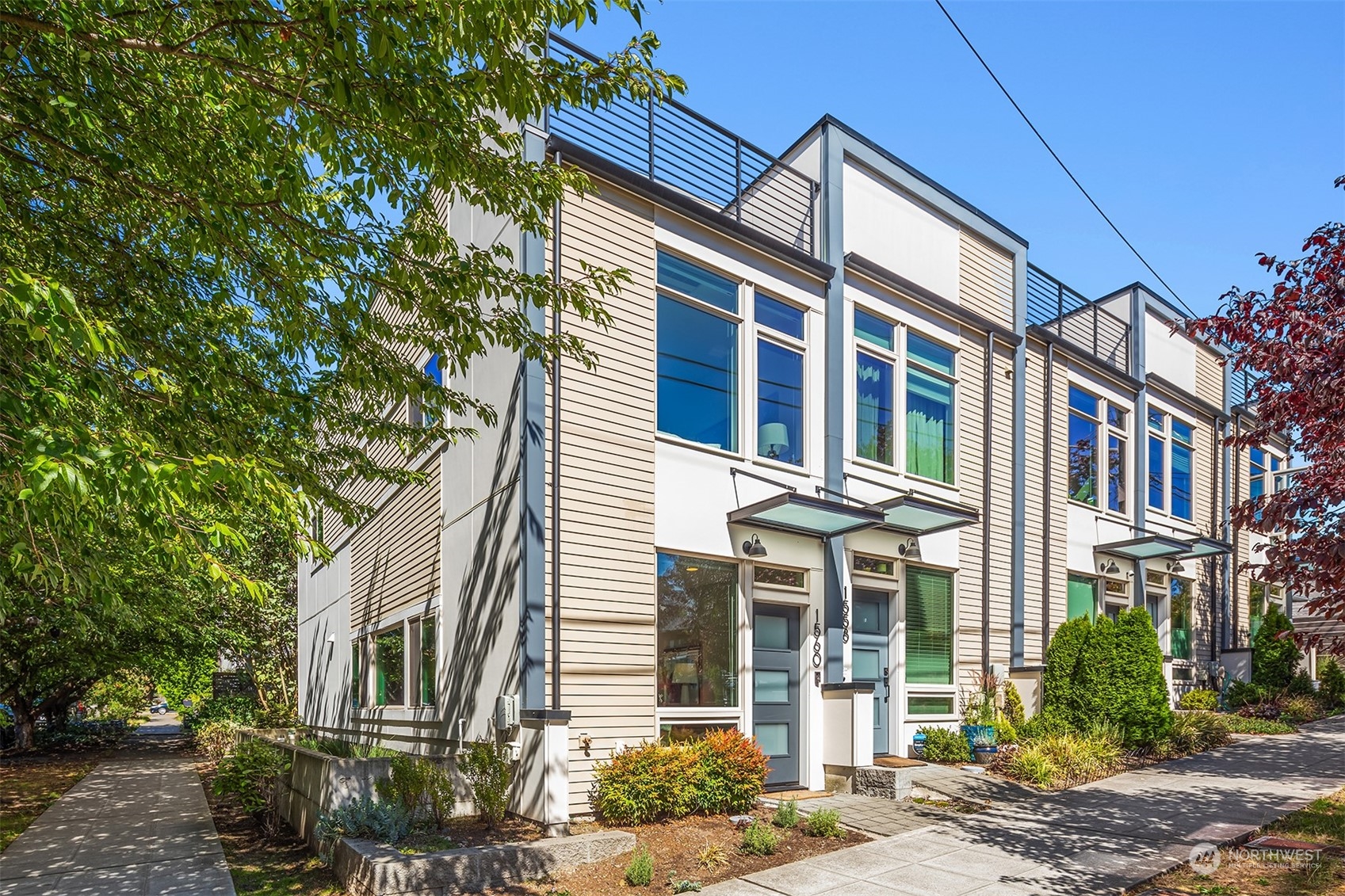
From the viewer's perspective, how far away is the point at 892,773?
1019cm

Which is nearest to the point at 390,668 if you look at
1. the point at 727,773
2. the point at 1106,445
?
the point at 727,773

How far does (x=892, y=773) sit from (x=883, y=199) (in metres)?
7.68

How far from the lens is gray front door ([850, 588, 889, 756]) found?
12.0 m

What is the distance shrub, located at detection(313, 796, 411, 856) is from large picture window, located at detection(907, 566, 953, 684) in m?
7.27

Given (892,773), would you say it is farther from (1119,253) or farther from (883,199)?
(1119,253)

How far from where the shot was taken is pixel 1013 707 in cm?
1335

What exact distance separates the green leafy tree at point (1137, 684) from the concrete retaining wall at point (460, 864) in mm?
7894

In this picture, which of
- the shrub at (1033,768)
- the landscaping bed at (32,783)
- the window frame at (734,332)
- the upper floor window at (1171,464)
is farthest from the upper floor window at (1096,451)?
the landscaping bed at (32,783)

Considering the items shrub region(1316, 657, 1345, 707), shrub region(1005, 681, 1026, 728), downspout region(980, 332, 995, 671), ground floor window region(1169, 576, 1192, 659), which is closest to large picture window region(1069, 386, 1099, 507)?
downspout region(980, 332, 995, 671)

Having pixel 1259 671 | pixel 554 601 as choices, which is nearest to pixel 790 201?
pixel 554 601

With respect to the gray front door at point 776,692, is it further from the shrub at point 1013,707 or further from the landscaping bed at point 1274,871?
the landscaping bed at point 1274,871

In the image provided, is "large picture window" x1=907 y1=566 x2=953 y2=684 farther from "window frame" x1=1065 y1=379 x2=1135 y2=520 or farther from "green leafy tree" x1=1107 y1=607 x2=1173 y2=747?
"window frame" x1=1065 y1=379 x2=1135 y2=520

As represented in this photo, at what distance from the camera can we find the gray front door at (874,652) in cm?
1197

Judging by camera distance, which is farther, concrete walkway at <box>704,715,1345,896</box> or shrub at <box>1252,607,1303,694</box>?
shrub at <box>1252,607,1303,694</box>
